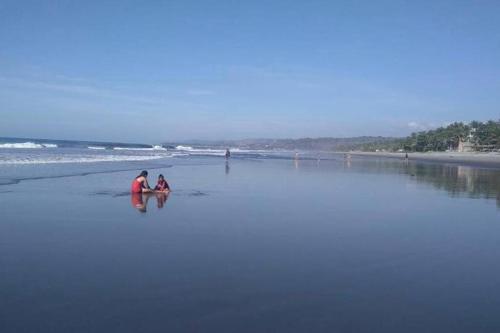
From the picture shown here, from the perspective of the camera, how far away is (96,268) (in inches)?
296

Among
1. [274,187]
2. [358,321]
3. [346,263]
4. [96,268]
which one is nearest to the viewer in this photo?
[358,321]

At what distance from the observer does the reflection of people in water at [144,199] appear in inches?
575

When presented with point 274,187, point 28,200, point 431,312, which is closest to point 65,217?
point 28,200

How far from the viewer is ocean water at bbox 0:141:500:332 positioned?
5.66 meters

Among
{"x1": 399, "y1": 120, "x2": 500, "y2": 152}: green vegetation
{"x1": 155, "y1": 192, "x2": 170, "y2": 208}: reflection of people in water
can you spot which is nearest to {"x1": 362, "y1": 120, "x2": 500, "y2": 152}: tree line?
{"x1": 399, "y1": 120, "x2": 500, "y2": 152}: green vegetation

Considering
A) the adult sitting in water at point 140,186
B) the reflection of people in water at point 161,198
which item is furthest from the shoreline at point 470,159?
the adult sitting in water at point 140,186

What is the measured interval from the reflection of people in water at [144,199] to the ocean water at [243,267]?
0.18 m

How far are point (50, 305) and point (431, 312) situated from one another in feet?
15.9

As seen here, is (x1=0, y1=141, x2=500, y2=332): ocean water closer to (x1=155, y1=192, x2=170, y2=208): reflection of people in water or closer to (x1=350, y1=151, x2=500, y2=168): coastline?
(x1=155, y1=192, x2=170, y2=208): reflection of people in water

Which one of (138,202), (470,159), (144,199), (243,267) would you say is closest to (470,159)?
(470,159)

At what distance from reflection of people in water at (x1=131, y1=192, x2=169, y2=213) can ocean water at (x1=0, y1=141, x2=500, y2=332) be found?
0.18 metres

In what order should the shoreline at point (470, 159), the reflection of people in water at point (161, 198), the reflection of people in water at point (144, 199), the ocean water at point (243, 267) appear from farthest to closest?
1. the shoreline at point (470, 159)
2. the reflection of people in water at point (161, 198)
3. the reflection of people in water at point (144, 199)
4. the ocean water at point (243, 267)

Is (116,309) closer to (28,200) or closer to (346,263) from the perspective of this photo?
(346,263)

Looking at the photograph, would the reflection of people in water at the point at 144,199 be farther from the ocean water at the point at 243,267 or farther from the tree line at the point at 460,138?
the tree line at the point at 460,138
